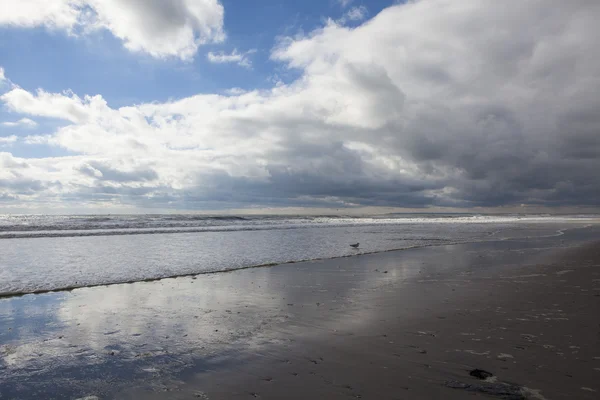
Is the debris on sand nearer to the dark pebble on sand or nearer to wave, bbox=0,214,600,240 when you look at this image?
the dark pebble on sand

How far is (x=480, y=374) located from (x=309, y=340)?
10.8 feet

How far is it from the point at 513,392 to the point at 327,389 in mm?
2613

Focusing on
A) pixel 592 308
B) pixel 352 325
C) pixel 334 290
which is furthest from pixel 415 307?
pixel 592 308

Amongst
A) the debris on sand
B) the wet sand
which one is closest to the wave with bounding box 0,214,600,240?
the wet sand

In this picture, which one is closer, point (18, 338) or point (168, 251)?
point (18, 338)

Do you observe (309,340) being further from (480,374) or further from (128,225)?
(128,225)

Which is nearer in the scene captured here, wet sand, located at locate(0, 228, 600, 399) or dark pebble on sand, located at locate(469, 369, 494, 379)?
wet sand, located at locate(0, 228, 600, 399)

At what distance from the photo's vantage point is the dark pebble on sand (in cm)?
557

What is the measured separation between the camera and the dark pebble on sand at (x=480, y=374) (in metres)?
5.57

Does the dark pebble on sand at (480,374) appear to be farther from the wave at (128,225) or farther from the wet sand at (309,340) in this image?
the wave at (128,225)

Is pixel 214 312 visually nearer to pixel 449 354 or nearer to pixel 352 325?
pixel 352 325

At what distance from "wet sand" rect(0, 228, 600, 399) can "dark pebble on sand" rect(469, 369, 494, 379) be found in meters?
0.11

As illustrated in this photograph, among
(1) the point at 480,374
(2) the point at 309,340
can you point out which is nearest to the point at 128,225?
(2) the point at 309,340

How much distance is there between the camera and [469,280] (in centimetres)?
1389
